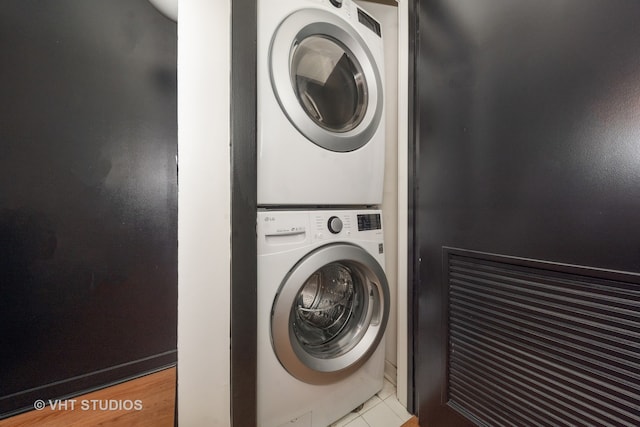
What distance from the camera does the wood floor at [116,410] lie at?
3.06ft

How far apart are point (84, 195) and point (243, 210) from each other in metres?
0.91

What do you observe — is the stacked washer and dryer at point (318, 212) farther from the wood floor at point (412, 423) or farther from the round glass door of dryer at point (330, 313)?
the wood floor at point (412, 423)

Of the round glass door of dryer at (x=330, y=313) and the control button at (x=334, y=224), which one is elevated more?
the control button at (x=334, y=224)

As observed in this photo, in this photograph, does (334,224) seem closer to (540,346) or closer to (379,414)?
(540,346)

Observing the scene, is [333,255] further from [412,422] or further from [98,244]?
[98,244]

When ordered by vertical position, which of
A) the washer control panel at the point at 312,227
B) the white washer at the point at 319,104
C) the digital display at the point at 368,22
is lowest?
the washer control panel at the point at 312,227

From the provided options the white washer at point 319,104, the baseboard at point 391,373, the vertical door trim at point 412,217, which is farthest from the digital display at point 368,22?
the baseboard at point 391,373

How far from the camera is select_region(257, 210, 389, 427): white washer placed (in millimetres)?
736

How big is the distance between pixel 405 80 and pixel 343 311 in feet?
3.38

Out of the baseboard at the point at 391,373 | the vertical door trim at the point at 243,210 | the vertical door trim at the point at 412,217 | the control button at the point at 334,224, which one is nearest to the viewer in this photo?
the vertical door trim at the point at 243,210

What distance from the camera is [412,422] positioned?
0.94 metres

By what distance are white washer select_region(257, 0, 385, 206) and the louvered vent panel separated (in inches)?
19.5

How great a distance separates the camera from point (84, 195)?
1.04m

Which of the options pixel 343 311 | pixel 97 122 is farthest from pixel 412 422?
pixel 97 122
